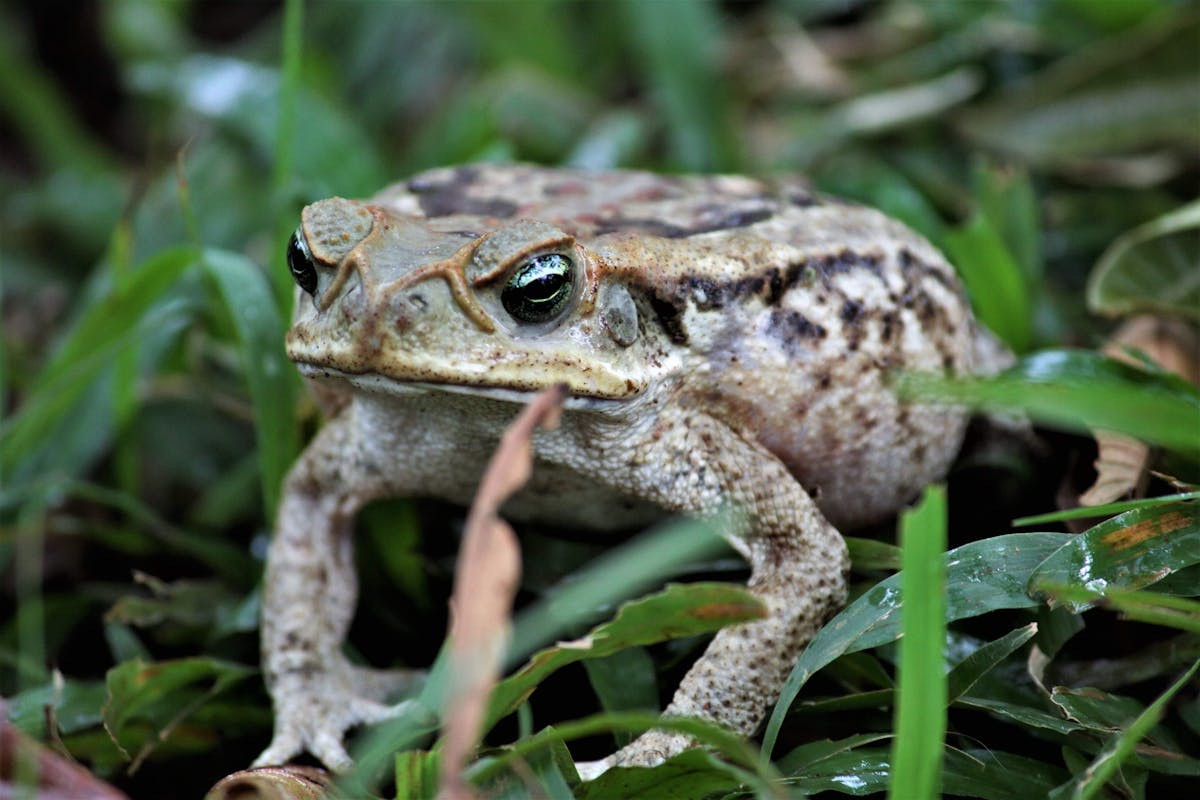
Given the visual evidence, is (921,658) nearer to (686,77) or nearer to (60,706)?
(60,706)

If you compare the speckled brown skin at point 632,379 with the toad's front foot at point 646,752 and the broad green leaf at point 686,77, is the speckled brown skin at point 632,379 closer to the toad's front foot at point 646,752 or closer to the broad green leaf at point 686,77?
the toad's front foot at point 646,752

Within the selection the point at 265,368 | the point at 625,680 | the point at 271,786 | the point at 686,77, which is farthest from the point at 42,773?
the point at 686,77

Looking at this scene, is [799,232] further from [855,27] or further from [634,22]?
[855,27]

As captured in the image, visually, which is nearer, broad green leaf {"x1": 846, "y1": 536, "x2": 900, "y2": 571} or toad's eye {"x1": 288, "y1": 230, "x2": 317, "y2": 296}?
toad's eye {"x1": 288, "y1": 230, "x2": 317, "y2": 296}

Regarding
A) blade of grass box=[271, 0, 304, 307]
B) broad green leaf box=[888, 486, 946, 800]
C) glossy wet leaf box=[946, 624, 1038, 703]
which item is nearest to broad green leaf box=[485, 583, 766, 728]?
broad green leaf box=[888, 486, 946, 800]

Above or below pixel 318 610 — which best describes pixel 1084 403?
above

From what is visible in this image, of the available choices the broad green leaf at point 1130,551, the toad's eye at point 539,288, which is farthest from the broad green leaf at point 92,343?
the broad green leaf at point 1130,551

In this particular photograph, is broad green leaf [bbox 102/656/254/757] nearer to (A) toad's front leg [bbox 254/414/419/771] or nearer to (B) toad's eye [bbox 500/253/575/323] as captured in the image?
(A) toad's front leg [bbox 254/414/419/771]

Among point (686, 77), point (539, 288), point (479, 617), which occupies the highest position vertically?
point (686, 77)
